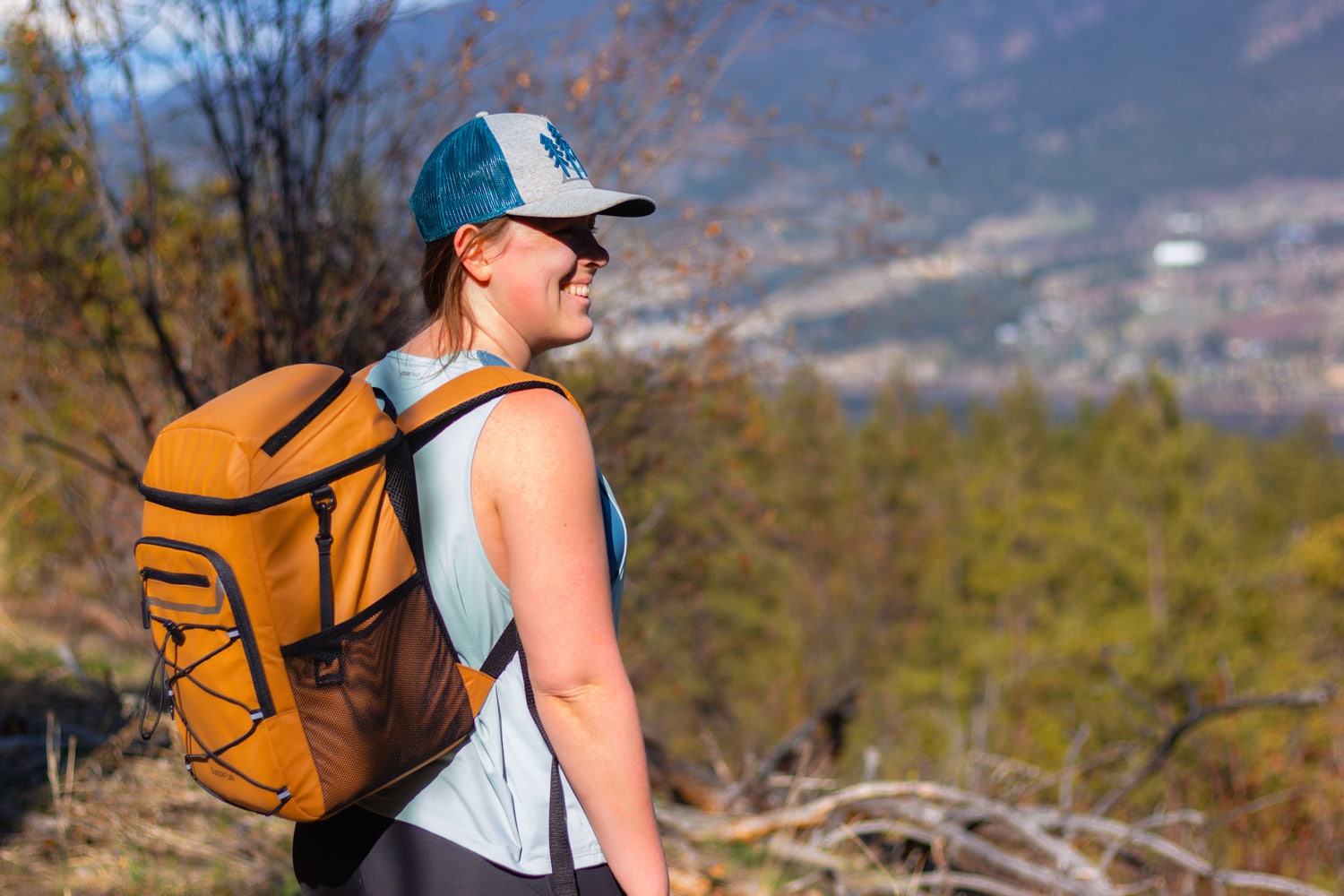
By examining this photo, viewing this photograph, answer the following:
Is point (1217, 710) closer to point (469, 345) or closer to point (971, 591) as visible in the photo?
point (469, 345)

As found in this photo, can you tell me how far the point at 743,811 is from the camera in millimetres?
4457

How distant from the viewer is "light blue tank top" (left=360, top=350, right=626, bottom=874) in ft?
4.13

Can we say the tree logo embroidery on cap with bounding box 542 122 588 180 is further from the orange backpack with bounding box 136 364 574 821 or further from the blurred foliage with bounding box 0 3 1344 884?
the blurred foliage with bounding box 0 3 1344 884

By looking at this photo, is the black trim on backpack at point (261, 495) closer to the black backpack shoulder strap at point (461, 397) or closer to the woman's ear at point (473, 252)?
the black backpack shoulder strap at point (461, 397)

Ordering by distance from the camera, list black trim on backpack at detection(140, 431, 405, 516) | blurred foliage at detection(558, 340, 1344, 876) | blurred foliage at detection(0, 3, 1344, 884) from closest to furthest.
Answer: black trim on backpack at detection(140, 431, 405, 516) → blurred foliage at detection(0, 3, 1344, 884) → blurred foliage at detection(558, 340, 1344, 876)

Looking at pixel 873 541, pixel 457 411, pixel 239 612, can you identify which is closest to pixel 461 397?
pixel 457 411

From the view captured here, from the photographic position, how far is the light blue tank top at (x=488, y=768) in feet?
4.13

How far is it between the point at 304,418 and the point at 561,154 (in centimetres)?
48

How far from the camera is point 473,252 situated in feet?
4.36

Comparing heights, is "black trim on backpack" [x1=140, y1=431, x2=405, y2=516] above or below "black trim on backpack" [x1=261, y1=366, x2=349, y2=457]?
below

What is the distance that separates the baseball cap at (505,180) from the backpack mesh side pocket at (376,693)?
0.47m

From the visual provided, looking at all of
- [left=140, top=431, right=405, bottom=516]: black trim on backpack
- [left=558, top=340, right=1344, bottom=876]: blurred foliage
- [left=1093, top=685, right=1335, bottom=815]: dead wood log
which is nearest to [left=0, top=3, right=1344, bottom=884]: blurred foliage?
[left=558, top=340, right=1344, bottom=876]: blurred foliage

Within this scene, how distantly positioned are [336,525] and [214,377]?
3.12 meters

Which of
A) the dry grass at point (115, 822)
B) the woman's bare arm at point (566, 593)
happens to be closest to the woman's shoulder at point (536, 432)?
the woman's bare arm at point (566, 593)
